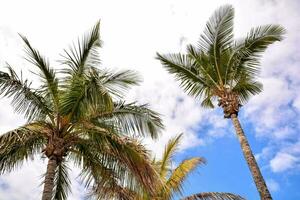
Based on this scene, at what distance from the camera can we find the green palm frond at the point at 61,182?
12.0 metres

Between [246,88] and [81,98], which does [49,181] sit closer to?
[81,98]

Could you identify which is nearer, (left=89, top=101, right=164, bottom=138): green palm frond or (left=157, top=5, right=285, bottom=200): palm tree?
(left=89, top=101, right=164, bottom=138): green palm frond

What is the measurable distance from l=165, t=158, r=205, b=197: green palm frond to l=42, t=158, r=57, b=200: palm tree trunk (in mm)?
6876

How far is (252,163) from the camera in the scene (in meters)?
13.0

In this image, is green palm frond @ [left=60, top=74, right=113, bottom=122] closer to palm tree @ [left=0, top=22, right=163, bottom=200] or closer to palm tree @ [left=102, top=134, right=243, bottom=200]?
palm tree @ [left=0, top=22, right=163, bottom=200]

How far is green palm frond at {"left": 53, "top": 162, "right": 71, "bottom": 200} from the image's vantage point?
12.0 metres

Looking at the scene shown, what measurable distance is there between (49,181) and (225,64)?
8.91 metres

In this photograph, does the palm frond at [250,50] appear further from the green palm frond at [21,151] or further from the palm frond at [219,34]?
the green palm frond at [21,151]

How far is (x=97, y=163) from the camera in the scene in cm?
1052

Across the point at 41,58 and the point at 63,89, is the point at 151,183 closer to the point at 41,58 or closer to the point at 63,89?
the point at 63,89

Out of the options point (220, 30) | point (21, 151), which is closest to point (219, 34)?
point (220, 30)

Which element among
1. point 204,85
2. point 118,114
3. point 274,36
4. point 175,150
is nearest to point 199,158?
point 175,150

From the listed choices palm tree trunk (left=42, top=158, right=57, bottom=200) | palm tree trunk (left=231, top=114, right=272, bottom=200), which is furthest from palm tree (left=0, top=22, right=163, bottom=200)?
palm tree trunk (left=231, top=114, right=272, bottom=200)

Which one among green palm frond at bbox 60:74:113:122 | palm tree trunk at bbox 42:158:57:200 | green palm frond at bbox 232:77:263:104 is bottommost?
palm tree trunk at bbox 42:158:57:200
